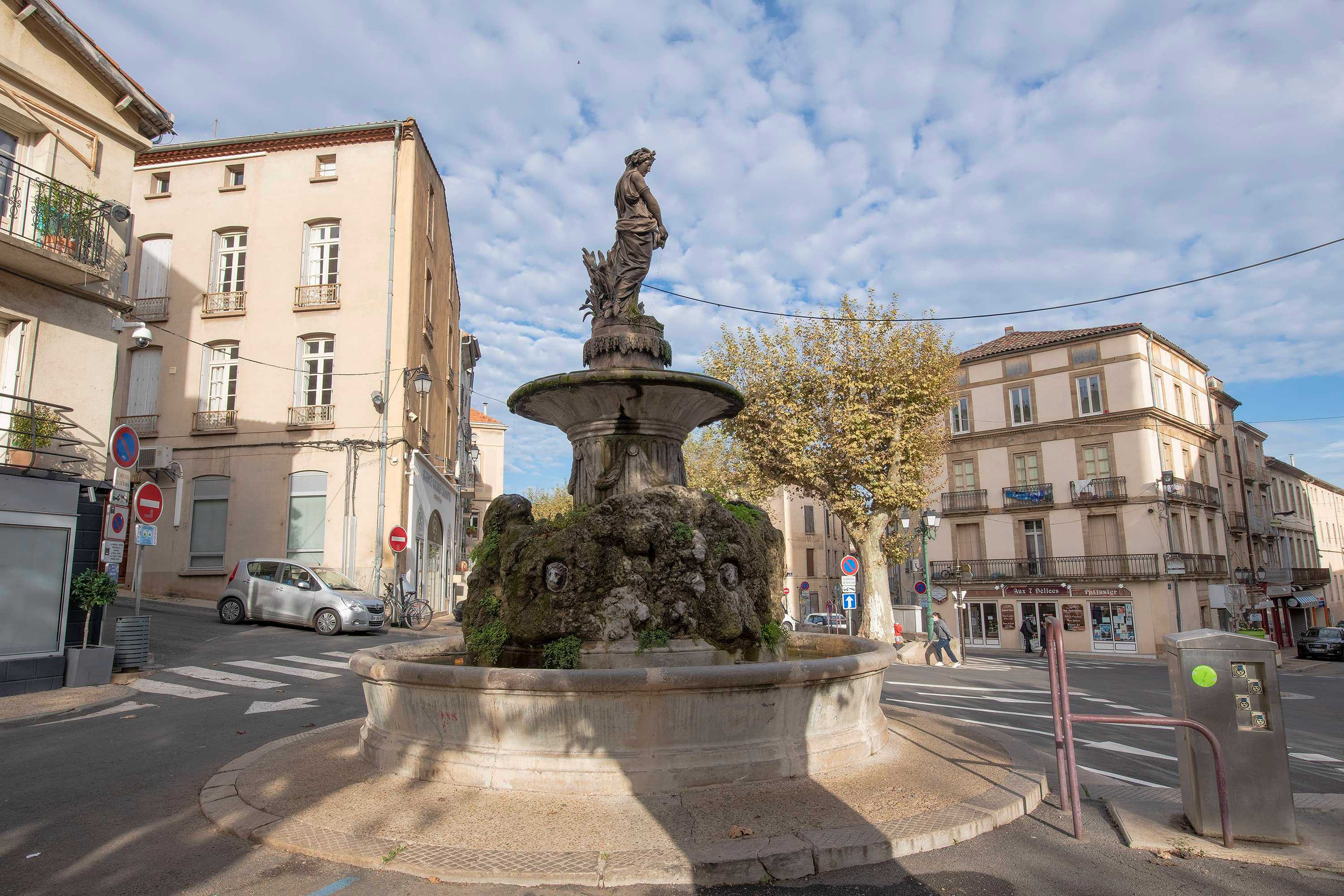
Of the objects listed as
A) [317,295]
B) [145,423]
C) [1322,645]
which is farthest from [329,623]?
[1322,645]

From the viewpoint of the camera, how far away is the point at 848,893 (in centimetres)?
359

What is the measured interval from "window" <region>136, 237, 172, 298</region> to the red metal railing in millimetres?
27186

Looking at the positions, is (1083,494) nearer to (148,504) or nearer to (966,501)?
(966,501)

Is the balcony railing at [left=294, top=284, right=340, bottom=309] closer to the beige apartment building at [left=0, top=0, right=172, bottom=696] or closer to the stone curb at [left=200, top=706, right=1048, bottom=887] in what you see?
the beige apartment building at [left=0, top=0, right=172, bottom=696]

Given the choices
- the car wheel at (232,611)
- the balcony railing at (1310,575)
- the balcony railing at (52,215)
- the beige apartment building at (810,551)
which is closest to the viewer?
the balcony railing at (52,215)

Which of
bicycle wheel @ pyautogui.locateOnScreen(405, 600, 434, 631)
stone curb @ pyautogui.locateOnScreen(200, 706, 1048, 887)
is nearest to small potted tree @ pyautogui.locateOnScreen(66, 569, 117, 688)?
stone curb @ pyautogui.locateOnScreen(200, 706, 1048, 887)

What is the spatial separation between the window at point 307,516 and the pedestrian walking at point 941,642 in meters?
16.9

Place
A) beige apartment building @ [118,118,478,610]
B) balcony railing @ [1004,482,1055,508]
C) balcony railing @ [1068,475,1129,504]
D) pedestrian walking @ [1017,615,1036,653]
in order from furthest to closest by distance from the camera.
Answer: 1. balcony railing @ [1004,482,1055,508]
2. balcony railing @ [1068,475,1129,504]
3. pedestrian walking @ [1017,615,1036,653]
4. beige apartment building @ [118,118,478,610]

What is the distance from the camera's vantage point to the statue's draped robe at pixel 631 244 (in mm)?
8328

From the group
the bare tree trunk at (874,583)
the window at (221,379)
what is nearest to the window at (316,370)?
the window at (221,379)

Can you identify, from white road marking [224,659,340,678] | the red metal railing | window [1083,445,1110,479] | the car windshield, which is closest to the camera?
the red metal railing

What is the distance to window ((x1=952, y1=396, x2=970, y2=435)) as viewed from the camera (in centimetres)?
3784

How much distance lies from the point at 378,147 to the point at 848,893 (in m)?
25.5

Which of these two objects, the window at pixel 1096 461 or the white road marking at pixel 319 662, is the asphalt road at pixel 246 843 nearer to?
the white road marking at pixel 319 662
